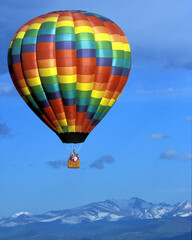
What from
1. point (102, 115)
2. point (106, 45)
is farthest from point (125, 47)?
point (102, 115)

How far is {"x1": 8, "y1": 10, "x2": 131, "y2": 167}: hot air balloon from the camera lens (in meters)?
56.5

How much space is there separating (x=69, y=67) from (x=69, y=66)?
9 cm

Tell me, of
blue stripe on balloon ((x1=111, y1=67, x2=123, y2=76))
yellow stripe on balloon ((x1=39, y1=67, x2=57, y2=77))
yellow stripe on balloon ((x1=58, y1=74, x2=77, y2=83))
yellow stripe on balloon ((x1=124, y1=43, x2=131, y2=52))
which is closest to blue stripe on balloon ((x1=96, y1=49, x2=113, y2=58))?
blue stripe on balloon ((x1=111, y1=67, x2=123, y2=76))

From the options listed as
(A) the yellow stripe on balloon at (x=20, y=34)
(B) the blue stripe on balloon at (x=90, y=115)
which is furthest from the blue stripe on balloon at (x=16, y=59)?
(B) the blue stripe on balloon at (x=90, y=115)

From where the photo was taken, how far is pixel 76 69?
5681 centimetres

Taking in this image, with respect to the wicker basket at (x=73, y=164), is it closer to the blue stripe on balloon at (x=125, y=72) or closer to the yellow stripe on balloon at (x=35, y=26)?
the blue stripe on balloon at (x=125, y=72)

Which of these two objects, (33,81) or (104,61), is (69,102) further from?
(104,61)

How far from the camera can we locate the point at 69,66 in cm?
5644

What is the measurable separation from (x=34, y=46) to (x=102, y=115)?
365 inches

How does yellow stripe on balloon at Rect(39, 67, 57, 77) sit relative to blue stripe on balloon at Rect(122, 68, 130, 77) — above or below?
below

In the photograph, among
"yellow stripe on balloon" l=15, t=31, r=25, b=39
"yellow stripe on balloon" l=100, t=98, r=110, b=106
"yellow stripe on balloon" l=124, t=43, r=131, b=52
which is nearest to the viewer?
"yellow stripe on balloon" l=15, t=31, r=25, b=39

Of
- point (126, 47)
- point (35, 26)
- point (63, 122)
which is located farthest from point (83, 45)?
point (63, 122)

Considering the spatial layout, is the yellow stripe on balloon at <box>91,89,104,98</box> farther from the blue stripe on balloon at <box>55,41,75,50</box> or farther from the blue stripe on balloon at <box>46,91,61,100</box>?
the blue stripe on balloon at <box>55,41,75,50</box>

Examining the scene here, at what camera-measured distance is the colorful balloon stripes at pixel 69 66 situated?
56531 millimetres
